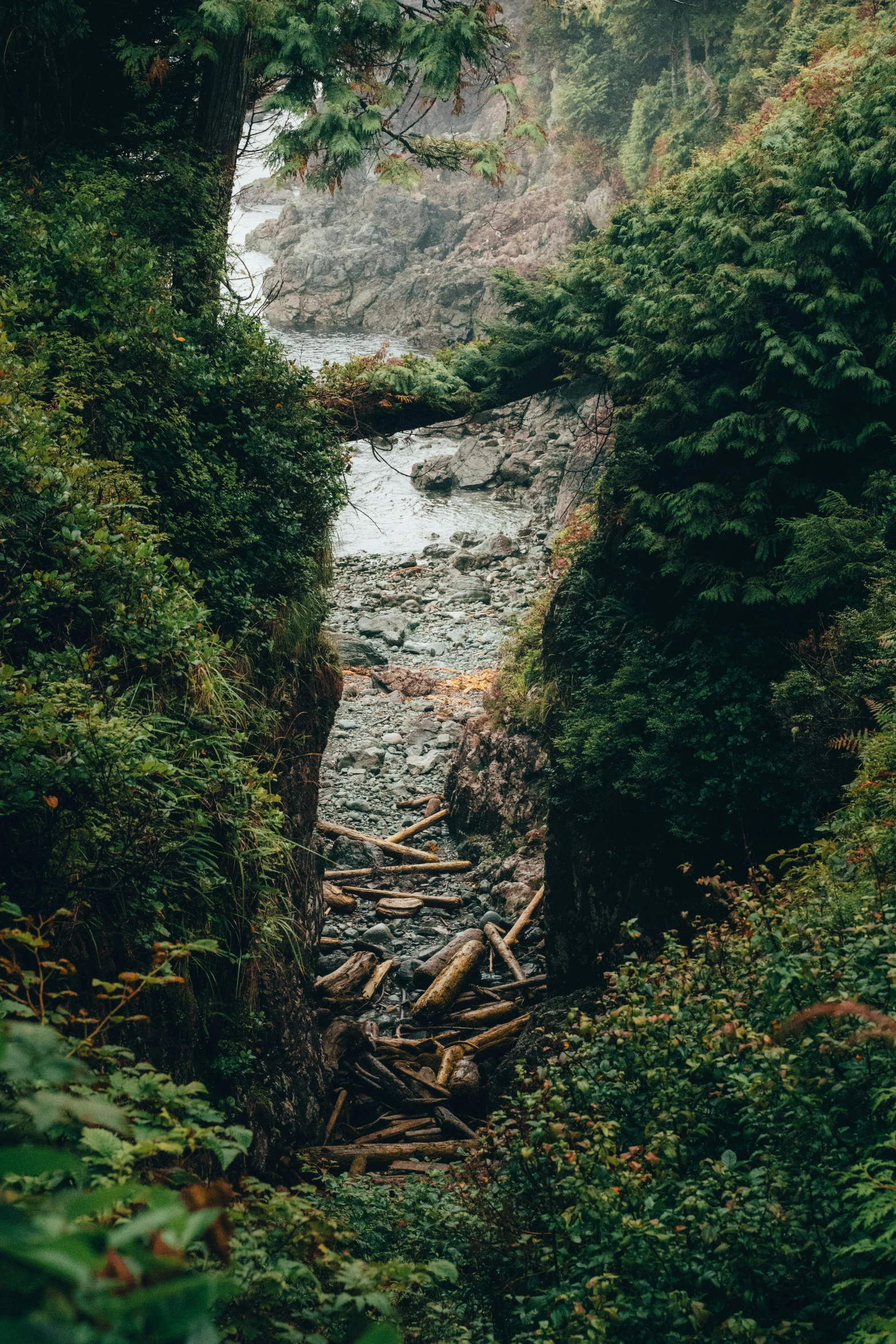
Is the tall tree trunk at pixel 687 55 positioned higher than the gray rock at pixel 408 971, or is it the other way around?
the tall tree trunk at pixel 687 55

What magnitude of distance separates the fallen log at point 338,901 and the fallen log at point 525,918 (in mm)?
2332

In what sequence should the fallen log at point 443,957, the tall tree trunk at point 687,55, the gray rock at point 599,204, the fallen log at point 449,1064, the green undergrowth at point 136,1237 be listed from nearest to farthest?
the green undergrowth at point 136,1237 < the fallen log at point 449,1064 < the fallen log at point 443,957 < the tall tree trunk at point 687,55 < the gray rock at point 599,204

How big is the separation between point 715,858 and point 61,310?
695 cm

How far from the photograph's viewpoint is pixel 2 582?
13.4ft

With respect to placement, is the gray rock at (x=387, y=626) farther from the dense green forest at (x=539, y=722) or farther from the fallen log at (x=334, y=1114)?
the fallen log at (x=334, y=1114)

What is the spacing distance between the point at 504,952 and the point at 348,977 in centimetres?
222

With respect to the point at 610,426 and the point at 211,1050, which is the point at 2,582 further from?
the point at 610,426

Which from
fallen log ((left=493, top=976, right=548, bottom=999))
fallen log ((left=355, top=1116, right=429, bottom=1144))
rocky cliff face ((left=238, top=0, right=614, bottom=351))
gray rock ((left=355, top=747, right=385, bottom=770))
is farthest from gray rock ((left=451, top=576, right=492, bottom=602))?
rocky cliff face ((left=238, top=0, right=614, bottom=351))

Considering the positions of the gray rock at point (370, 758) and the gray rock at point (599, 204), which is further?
the gray rock at point (599, 204)

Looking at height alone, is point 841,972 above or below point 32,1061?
below

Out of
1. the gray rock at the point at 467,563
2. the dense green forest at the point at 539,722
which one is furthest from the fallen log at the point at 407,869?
the gray rock at the point at 467,563

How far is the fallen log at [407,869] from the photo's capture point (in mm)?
12914

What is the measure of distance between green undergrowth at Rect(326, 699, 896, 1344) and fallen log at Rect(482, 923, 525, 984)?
6168 mm

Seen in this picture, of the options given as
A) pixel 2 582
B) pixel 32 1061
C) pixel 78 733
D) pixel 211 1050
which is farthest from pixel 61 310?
pixel 32 1061
